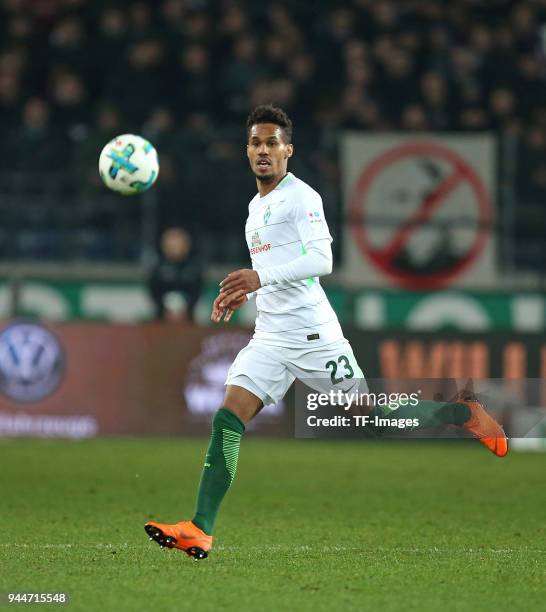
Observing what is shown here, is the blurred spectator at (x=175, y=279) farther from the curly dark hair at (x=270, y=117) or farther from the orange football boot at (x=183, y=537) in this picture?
the orange football boot at (x=183, y=537)

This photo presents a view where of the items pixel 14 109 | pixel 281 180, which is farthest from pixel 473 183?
pixel 281 180

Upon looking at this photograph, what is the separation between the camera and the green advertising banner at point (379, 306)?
44.9 feet

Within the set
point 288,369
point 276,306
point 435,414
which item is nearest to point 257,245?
point 276,306

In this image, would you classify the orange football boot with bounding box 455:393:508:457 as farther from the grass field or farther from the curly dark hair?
the curly dark hair

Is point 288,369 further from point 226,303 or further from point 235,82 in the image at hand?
point 235,82

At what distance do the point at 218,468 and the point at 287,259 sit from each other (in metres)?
1.04

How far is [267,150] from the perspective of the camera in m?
6.26

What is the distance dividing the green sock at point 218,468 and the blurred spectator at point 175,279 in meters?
6.78

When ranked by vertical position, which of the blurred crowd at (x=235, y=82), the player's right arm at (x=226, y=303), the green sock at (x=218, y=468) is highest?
the blurred crowd at (x=235, y=82)

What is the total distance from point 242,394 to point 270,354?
24 centimetres

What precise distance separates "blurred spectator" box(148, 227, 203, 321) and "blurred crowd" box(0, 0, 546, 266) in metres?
0.86

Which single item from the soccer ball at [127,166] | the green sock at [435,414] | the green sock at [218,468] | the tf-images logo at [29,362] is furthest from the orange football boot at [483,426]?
the tf-images logo at [29,362]

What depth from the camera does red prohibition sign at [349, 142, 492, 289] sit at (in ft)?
43.1

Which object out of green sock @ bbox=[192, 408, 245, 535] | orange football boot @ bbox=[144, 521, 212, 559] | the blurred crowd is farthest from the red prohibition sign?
orange football boot @ bbox=[144, 521, 212, 559]
